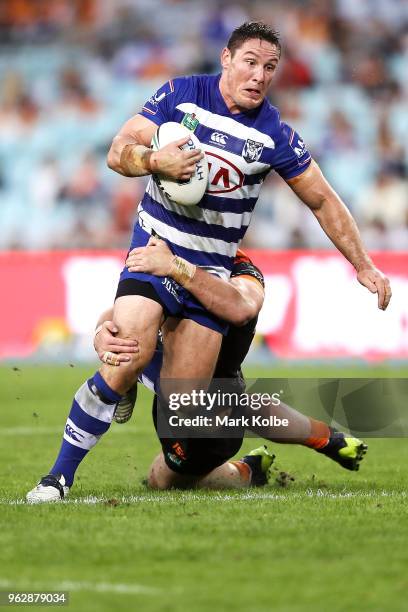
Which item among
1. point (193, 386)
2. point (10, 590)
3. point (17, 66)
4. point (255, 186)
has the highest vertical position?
point (255, 186)

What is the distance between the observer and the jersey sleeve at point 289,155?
20.5 ft

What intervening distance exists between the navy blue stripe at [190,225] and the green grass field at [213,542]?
54.0 inches

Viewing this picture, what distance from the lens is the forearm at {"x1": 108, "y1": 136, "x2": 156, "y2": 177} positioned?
5832mm

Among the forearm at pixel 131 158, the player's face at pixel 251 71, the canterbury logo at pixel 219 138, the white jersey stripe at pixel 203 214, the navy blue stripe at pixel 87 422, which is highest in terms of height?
the player's face at pixel 251 71

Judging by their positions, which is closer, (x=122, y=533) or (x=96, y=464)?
(x=122, y=533)

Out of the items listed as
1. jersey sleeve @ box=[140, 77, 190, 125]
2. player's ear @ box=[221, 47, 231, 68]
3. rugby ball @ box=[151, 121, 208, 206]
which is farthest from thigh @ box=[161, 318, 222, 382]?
player's ear @ box=[221, 47, 231, 68]

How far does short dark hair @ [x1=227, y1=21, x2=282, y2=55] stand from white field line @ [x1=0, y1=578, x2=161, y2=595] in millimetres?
3199

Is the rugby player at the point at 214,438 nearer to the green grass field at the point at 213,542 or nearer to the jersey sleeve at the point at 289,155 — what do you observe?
the green grass field at the point at 213,542

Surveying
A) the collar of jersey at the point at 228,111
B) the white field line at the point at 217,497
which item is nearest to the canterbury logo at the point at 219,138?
the collar of jersey at the point at 228,111

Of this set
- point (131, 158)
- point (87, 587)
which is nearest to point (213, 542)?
point (87, 587)

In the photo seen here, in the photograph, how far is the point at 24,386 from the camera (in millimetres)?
12594

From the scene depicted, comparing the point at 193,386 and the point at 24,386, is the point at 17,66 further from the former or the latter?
the point at 193,386

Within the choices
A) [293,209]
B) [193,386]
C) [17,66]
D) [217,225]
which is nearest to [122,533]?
[193,386]

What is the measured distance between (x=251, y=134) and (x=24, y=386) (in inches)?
274
